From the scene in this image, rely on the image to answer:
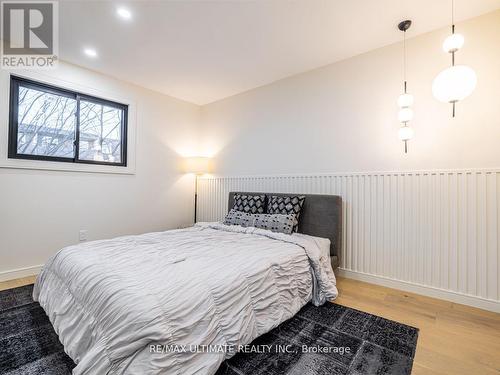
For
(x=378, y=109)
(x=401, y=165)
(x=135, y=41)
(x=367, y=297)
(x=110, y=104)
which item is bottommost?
(x=367, y=297)

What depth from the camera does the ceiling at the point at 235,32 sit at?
200 cm

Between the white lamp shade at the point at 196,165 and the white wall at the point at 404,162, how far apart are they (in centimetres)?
118

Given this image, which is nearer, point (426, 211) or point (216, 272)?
point (216, 272)

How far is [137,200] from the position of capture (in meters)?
3.56

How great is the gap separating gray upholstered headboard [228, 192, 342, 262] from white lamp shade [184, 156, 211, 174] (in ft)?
6.57

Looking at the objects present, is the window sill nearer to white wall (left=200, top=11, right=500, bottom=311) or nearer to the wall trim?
the wall trim

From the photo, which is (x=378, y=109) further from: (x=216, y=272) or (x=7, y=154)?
(x=7, y=154)

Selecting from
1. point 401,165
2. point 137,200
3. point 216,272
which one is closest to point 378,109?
point 401,165

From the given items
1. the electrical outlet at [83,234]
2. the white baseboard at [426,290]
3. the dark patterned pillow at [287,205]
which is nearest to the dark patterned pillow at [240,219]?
the dark patterned pillow at [287,205]

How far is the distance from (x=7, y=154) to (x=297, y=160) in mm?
3219

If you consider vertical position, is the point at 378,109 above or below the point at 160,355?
above

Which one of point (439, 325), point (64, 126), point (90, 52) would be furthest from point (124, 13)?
point (439, 325)

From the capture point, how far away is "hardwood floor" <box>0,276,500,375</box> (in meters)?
1.35

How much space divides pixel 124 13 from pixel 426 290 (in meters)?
3.68
